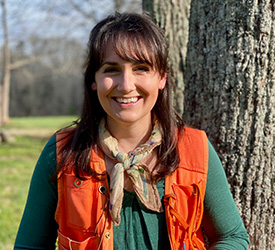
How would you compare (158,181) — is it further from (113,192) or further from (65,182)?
(65,182)

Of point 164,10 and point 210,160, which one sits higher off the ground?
point 164,10

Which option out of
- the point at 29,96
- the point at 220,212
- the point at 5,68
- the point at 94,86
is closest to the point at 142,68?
the point at 94,86

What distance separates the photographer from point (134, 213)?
5.62 ft

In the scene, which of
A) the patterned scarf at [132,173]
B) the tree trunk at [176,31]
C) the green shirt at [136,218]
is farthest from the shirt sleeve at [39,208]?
the tree trunk at [176,31]

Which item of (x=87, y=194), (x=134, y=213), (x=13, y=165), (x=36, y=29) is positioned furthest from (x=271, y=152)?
(x=36, y=29)

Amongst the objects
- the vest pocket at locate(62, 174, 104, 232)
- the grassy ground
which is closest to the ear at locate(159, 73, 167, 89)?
the vest pocket at locate(62, 174, 104, 232)

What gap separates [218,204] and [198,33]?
3.40ft

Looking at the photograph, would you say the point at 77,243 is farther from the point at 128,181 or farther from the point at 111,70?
the point at 111,70

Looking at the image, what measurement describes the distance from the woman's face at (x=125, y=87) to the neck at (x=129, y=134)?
0.11 meters

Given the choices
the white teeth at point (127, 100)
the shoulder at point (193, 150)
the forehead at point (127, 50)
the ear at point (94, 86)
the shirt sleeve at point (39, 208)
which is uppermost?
the forehead at point (127, 50)

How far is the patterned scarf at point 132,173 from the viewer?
1646 millimetres

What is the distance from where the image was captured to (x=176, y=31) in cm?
346

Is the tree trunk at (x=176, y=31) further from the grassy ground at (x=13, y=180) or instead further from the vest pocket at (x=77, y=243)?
the vest pocket at (x=77, y=243)

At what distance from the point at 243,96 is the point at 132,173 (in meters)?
0.78
